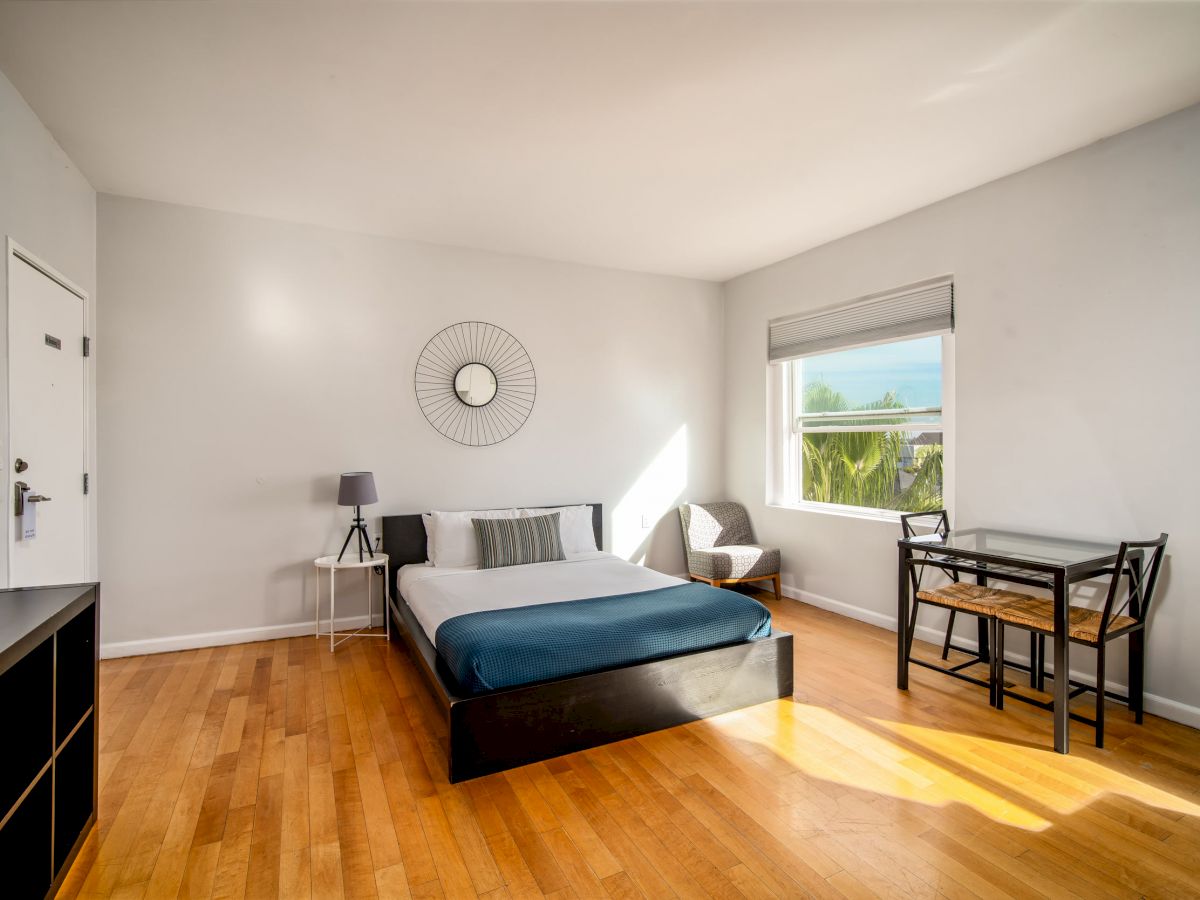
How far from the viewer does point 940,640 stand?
3.73 meters

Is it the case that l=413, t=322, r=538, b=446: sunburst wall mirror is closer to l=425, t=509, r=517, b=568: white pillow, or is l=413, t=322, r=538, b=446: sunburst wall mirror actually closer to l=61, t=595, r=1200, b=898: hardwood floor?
l=425, t=509, r=517, b=568: white pillow

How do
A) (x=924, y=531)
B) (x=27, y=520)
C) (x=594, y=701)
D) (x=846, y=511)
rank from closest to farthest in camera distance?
(x=594, y=701)
(x=27, y=520)
(x=924, y=531)
(x=846, y=511)

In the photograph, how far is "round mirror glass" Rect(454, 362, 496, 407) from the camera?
4.35m

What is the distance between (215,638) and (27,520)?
4.64 feet

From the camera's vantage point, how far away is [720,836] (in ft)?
6.39

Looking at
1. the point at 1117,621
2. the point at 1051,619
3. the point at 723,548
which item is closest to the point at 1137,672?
the point at 1117,621

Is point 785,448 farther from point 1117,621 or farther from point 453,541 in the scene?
point 453,541

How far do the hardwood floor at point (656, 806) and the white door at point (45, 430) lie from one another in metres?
0.77

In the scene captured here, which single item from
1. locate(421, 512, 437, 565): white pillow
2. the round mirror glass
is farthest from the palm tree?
locate(421, 512, 437, 565): white pillow

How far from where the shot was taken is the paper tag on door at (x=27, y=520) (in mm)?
2553

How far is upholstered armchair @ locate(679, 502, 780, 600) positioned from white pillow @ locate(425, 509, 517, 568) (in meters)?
1.74

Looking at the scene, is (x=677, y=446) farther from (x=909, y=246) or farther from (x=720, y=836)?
(x=720, y=836)

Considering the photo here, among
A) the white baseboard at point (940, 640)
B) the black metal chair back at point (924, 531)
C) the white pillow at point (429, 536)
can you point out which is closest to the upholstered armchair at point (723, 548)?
the white baseboard at point (940, 640)

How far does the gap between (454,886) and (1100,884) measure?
182 cm
